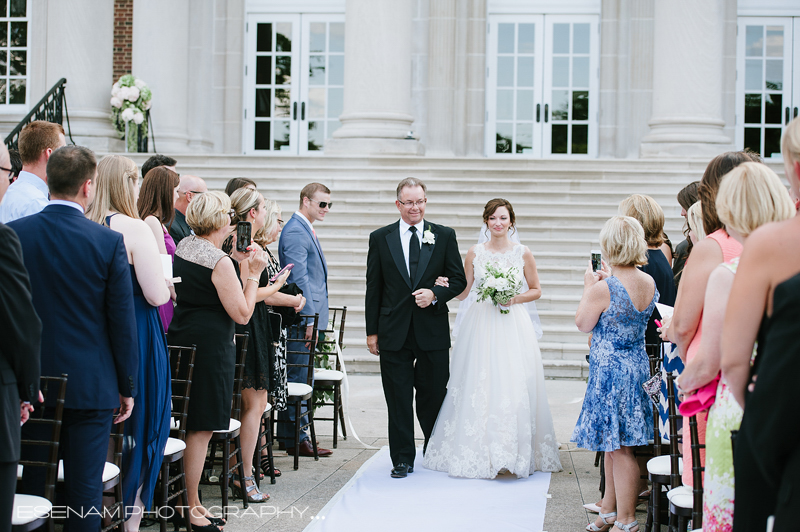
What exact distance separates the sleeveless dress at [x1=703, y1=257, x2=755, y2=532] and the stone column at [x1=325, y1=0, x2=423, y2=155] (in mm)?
11514

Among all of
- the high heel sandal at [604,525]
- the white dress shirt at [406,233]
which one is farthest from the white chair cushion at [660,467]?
the white dress shirt at [406,233]

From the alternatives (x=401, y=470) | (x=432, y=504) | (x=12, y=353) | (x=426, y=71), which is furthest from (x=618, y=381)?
(x=426, y=71)

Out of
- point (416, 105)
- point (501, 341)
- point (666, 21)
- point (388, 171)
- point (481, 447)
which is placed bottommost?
point (481, 447)

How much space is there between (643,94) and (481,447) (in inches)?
480

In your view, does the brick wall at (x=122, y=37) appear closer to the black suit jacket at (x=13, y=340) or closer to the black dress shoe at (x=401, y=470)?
the black dress shoe at (x=401, y=470)

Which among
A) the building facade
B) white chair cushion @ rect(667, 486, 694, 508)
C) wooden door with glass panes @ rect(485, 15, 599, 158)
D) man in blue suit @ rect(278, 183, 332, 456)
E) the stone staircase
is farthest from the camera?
wooden door with glass panes @ rect(485, 15, 599, 158)

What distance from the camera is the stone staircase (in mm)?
10859

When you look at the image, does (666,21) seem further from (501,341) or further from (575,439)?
(575,439)

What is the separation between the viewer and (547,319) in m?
10.6

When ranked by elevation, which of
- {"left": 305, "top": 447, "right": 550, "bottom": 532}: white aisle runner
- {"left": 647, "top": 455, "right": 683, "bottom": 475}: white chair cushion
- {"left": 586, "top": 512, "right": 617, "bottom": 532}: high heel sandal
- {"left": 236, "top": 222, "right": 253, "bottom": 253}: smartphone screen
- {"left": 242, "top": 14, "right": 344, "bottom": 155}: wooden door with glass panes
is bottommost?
{"left": 305, "top": 447, "right": 550, "bottom": 532}: white aisle runner

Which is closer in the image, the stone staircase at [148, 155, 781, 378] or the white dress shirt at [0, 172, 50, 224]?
the white dress shirt at [0, 172, 50, 224]

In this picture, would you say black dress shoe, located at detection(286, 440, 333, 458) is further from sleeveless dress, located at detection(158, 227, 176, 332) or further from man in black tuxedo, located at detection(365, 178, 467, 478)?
sleeveless dress, located at detection(158, 227, 176, 332)

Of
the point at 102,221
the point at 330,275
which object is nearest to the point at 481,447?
the point at 102,221

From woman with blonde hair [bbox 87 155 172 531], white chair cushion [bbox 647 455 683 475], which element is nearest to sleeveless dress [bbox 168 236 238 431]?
woman with blonde hair [bbox 87 155 172 531]
